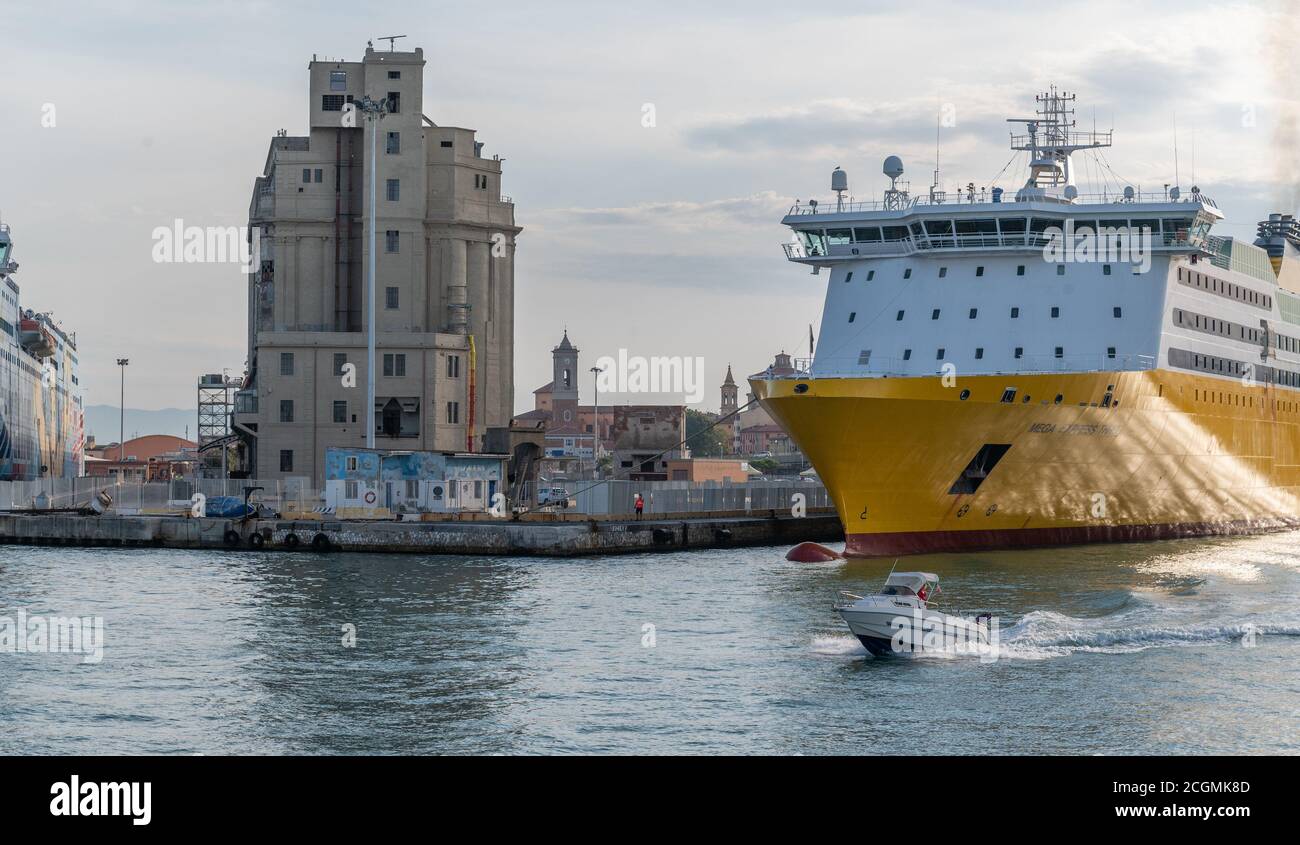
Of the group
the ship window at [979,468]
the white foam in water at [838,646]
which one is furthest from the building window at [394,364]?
the white foam in water at [838,646]

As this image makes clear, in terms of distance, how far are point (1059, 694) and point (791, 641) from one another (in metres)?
6.73

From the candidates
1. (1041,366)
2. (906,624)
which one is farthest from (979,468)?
(906,624)

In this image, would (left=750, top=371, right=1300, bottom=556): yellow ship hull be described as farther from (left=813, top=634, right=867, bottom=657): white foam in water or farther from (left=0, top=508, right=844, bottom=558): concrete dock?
(left=813, top=634, right=867, bottom=657): white foam in water

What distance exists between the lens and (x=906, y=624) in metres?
29.3

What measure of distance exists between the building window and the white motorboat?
152 feet

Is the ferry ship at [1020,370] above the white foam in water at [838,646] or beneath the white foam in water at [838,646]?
above

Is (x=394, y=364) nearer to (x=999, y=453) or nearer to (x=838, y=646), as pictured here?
(x=999, y=453)

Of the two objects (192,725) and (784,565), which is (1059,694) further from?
(784,565)

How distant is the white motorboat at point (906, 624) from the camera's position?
2930 centimetres

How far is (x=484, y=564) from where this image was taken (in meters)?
50.4

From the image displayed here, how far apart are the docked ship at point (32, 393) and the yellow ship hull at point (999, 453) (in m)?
53.5

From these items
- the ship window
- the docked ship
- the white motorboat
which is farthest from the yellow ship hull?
the docked ship

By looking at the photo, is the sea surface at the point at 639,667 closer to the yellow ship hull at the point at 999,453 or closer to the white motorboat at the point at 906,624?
the white motorboat at the point at 906,624
